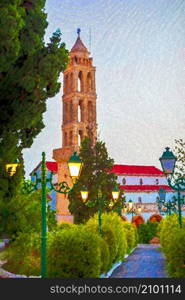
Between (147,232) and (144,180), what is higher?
(144,180)

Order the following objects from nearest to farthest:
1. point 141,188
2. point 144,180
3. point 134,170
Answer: point 141,188, point 144,180, point 134,170

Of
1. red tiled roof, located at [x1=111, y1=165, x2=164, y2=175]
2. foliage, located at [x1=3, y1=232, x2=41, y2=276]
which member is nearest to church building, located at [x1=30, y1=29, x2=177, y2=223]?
red tiled roof, located at [x1=111, y1=165, x2=164, y2=175]

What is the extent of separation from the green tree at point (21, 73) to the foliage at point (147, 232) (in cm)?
3401

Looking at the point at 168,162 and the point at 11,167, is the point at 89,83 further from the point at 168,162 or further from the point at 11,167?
the point at 168,162

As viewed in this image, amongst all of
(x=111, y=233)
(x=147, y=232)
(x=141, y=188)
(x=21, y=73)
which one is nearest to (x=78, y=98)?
(x=141, y=188)

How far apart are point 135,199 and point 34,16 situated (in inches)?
2315

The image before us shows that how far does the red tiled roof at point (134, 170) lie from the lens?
73.7 m

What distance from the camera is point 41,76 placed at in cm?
1169

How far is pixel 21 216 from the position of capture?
1166 cm

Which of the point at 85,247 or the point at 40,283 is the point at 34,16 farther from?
the point at 40,283

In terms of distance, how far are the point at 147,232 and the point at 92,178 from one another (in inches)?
352

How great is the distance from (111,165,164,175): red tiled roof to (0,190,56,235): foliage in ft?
197

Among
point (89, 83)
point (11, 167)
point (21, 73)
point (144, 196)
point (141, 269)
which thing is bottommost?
point (141, 269)

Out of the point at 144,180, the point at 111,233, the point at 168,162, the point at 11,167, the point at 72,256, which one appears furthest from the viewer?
the point at 144,180
